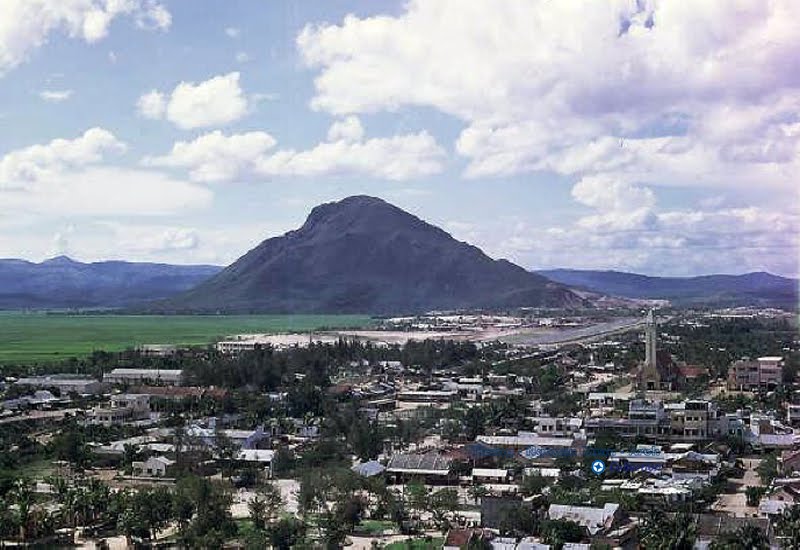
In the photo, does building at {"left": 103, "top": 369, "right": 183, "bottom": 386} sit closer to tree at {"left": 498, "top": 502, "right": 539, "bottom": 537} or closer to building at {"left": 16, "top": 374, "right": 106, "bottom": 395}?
building at {"left": 16, "top": 374, "right": 106, "bottom": 395}

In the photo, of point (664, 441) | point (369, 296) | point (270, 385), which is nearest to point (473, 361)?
point (270, 385)

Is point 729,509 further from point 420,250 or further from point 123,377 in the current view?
point 420,250

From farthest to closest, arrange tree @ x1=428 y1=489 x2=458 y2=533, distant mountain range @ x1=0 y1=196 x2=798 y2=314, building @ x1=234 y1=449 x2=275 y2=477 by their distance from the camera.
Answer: distant mountain range @ x1=0 y1=196 x2=798 y2=314 < building @ x1=234 y1=449 x2=275 y2=477 < tree @ x1=428 y1=489 x2=458 y2=533

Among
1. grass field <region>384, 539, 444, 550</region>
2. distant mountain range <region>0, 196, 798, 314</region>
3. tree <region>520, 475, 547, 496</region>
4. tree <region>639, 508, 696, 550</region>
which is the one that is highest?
distant mountain range <region>0, 196, 798, 314</region>

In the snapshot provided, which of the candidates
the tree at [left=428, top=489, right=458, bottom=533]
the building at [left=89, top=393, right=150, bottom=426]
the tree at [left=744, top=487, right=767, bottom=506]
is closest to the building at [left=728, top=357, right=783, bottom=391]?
the tree at [left=744, top=487, right=767, bottom=506]

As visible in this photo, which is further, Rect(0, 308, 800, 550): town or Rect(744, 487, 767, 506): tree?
Rect(744, 487, 767, 506): tree

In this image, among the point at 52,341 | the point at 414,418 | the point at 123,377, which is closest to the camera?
the point at 414,418
